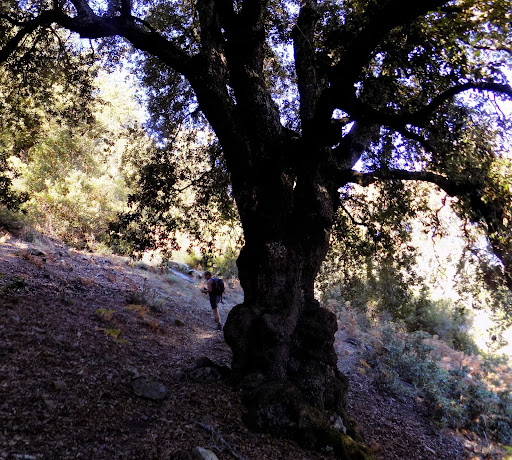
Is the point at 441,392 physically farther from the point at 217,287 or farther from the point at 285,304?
the point at 217,287

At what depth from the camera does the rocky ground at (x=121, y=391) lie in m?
3.41

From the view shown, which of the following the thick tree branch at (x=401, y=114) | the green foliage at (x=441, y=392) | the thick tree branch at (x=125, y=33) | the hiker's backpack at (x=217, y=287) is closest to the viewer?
the thick tree branch at (x=401, y=114)

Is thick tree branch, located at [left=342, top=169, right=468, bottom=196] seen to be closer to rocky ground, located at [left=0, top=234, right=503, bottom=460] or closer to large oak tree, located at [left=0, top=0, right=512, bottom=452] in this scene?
large oak tree, located at [left=0, top=0, right=512, bottom=452]

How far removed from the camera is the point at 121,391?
14.5 feet

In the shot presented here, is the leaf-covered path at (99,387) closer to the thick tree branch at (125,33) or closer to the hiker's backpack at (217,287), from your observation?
the hiker's backpack at (217,287)

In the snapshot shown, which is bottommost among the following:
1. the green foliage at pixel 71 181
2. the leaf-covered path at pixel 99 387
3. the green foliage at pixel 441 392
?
the leaf-covered path at pixel 99 387

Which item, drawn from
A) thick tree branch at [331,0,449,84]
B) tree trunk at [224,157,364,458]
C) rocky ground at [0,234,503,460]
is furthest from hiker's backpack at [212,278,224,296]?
thick tree branch at [331,0,449,84]

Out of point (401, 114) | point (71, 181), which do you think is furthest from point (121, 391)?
point (71, 181)

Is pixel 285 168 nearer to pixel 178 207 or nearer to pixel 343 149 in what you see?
pixel 343 149

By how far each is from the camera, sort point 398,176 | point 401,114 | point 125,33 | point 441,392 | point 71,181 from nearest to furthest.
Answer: point 401,114, point 125,33, point 398,176, point 441,392, point 71,181

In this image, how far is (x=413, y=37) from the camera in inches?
224

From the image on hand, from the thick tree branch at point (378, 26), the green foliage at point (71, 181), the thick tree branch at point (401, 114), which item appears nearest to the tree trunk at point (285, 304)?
the thick tree branch at point (401, 114)

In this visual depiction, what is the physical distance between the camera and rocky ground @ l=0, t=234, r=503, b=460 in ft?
11.2

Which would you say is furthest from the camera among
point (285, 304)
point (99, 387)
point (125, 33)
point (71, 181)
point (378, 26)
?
point (71, 181)
